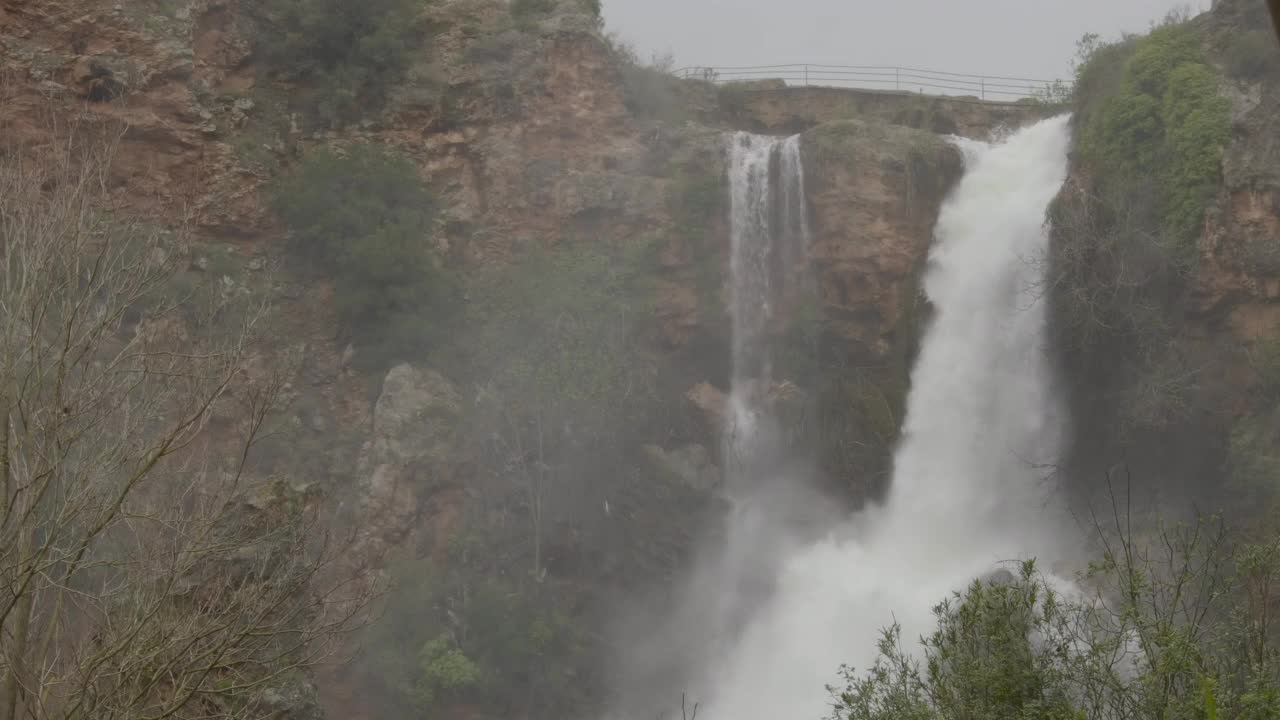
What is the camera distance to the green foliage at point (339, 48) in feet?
91.5

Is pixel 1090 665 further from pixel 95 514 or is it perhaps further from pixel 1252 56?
pixel 1252 56

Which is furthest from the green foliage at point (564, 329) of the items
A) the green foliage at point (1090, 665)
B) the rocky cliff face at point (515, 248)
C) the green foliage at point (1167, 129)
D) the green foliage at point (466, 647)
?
the green foliage at point (1090, 665)

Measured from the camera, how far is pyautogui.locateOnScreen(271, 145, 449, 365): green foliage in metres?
26.0

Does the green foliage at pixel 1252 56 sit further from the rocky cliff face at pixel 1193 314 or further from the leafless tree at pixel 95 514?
the leafless tree at pixel 95 514

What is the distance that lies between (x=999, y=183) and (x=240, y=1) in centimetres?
1996

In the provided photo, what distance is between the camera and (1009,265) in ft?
85.3

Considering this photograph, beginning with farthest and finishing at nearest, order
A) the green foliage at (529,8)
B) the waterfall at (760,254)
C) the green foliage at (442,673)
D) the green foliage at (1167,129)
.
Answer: the green foliage at (529,8)
the waterfall at (760,254)
the green foliage at (1167,129)
the green foliage at (442,673)

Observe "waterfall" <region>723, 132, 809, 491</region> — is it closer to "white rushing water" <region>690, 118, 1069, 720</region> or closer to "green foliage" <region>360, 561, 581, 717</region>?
"white rushing water" <region>690, 118, 1069, 720</region>

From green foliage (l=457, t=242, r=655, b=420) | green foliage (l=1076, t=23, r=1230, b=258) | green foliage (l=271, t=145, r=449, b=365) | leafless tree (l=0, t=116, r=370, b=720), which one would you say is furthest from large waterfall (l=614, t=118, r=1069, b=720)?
leafless tree (l=0, t=116, r=370, b=720)

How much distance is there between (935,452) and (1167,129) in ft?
28.9

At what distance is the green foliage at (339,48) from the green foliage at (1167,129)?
17.5 metres

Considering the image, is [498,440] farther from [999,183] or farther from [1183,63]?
[1183,63]

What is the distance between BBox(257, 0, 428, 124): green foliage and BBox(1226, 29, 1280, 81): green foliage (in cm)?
1978

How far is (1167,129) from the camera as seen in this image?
23344mm
